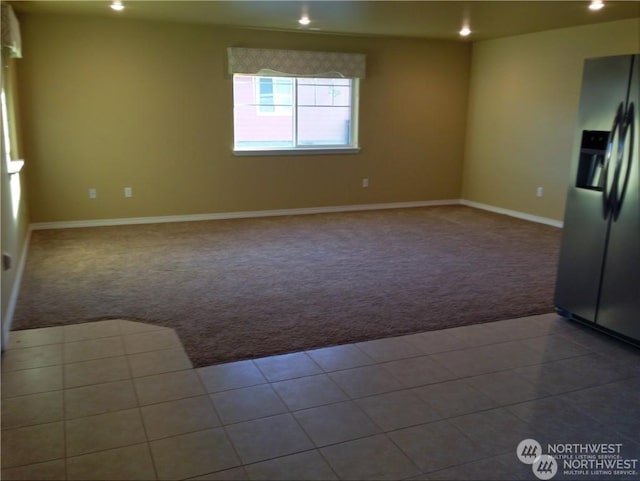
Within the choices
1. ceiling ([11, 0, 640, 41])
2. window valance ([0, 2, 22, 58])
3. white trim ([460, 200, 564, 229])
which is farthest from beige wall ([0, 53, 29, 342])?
white trim ([460, 200, 564, 229])

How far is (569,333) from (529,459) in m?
1.47

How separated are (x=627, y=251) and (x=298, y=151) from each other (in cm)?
456

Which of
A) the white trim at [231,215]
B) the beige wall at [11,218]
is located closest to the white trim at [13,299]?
the beige wall at [11,218]

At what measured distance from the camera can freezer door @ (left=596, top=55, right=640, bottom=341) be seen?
9.98ft

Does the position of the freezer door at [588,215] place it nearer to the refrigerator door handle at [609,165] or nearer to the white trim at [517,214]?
the refrigerator door handle at [609,165]

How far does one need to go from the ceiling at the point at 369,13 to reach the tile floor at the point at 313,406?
10.2ft

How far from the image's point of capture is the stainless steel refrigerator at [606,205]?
307 centimetres

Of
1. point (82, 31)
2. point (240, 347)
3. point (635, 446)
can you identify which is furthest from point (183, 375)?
point (82, 31)

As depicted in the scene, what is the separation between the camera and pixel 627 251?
3141 millimetres

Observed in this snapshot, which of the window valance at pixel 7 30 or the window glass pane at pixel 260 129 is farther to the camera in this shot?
the window glass pane at pixel 260 129

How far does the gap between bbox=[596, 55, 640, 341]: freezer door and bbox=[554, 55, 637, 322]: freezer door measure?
6cm

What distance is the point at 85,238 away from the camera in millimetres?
5719

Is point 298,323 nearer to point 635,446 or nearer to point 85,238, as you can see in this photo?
point 635,446

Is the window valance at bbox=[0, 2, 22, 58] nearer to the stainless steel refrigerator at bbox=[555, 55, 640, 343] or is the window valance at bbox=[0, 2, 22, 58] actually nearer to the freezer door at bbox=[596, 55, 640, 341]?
the stainless steel refrigerator at bbox=[555, 55, 640, 343]
